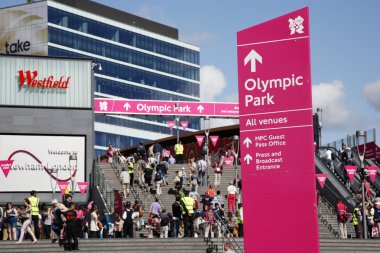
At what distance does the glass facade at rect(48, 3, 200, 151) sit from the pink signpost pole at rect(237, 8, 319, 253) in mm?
107294

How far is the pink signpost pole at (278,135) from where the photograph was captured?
610 inches

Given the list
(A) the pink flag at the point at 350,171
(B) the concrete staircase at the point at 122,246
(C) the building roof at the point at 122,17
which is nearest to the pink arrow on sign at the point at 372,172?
(A) the pink flag at the point at 350,171

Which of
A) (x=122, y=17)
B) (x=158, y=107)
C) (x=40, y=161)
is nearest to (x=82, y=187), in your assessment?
(x=40, y=161)

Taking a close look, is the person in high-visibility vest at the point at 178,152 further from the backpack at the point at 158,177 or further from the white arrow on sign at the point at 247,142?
the white arrow on sign at the point at 247,142

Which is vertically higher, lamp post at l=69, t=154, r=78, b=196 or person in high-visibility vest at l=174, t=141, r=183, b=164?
person in high-visibility vest at l=174, t=141, r=183, b=164

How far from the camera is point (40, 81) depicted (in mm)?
46469

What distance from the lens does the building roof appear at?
12769 cm

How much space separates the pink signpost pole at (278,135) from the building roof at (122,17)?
110177mm

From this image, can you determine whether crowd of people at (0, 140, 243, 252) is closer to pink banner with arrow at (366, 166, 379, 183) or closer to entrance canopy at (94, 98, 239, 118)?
pink banner with arrow at (366, 166, 379, 183)

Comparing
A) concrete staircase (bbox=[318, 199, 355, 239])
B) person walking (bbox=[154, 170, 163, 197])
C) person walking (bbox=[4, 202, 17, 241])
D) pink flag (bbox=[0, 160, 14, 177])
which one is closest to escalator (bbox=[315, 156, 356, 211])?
concrete staircase (bbox=[318, 199, 355, 239])

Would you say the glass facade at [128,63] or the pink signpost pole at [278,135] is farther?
the glass facade at [128,63]

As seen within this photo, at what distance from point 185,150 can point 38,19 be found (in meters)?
64.0

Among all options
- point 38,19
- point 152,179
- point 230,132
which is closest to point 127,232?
point 152,179

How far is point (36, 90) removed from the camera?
4628 centimetres
